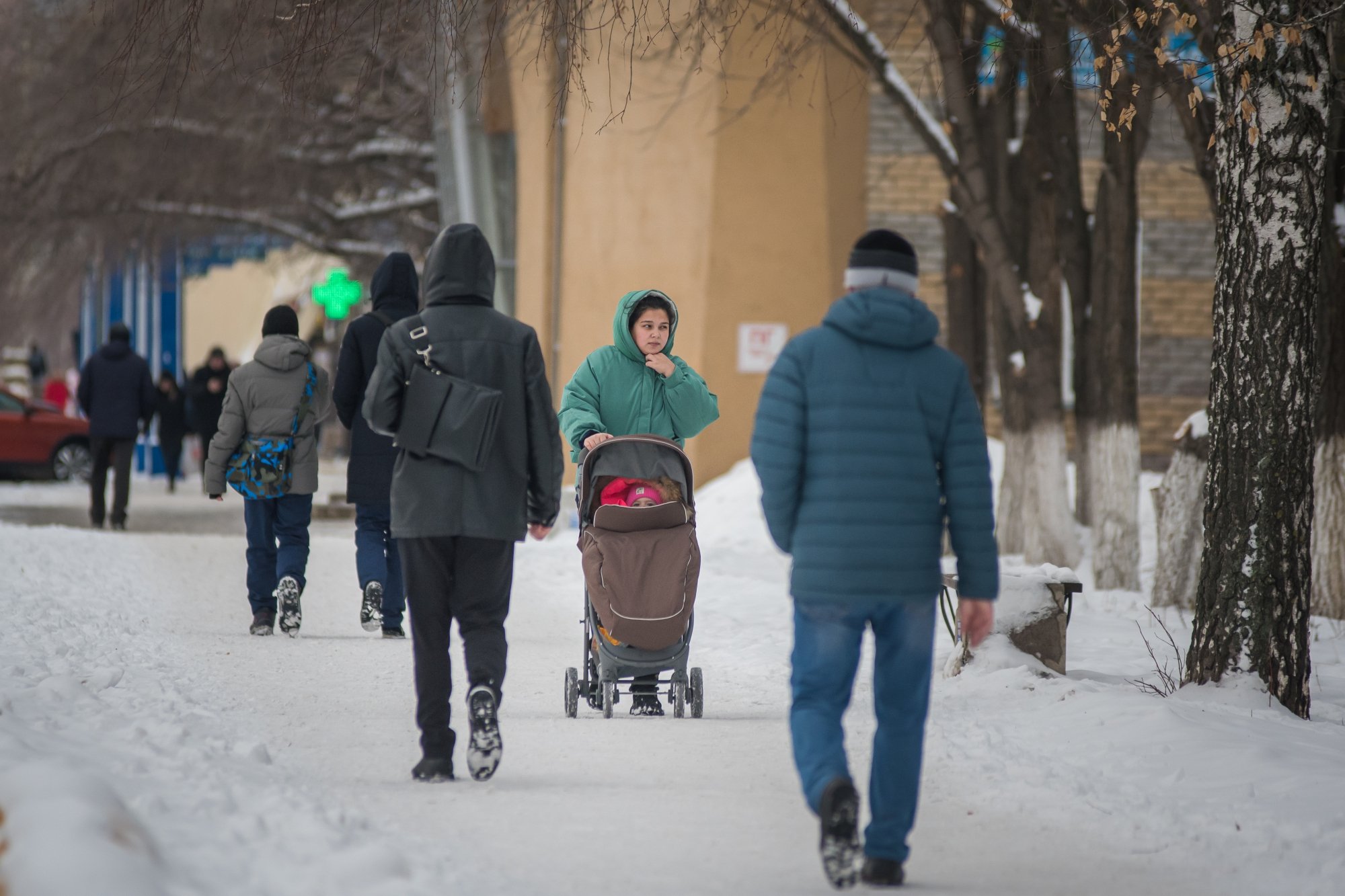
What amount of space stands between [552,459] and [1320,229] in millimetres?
3576

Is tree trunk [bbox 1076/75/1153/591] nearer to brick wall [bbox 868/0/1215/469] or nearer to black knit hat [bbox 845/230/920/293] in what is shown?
black knit hat [bbox 845/230/920/293]

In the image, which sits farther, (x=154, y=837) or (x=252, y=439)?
(x=252, y=439)

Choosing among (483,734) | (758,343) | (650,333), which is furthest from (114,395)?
(483,734)

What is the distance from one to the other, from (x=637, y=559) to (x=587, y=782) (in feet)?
4.20

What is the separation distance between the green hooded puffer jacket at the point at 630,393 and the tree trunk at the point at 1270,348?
2248 mm

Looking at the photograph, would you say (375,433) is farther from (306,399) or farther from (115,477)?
(115,477)

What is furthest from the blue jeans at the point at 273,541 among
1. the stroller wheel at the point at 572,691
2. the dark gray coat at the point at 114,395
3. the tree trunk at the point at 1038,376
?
the dark gray coat at the point at 114,395

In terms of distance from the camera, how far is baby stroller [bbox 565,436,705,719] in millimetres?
6723

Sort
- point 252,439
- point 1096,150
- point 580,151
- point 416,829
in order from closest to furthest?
point 416,829
point 252,439
point 580,151
point 1096,150

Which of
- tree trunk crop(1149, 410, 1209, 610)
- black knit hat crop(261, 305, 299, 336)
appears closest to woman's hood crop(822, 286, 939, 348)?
black knit hat crop(261, 305, 299, 336)

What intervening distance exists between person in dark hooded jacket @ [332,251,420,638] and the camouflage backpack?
1.28 feet

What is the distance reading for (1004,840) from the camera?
A: 5.05 meters

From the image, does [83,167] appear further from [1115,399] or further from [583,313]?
[1115,399]

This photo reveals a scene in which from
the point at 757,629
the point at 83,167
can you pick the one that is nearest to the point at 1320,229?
the point at 757,629
